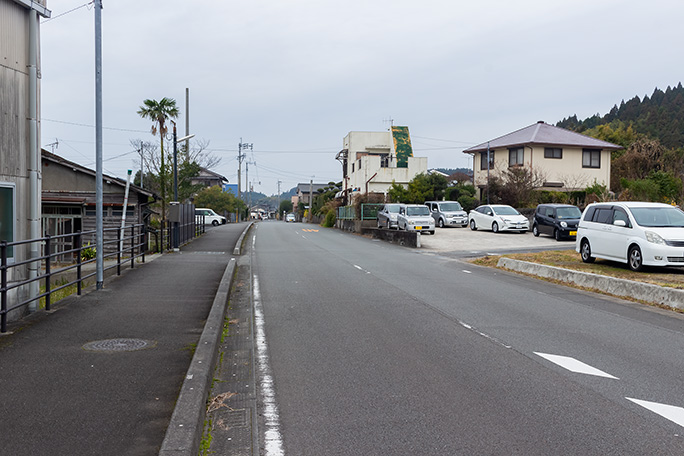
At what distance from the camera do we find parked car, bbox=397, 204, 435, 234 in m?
33.8

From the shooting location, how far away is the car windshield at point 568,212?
2947 cm

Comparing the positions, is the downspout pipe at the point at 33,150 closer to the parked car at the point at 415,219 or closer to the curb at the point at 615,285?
the curb at the point at 615,285

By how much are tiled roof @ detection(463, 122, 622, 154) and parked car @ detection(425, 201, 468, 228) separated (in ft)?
33.2

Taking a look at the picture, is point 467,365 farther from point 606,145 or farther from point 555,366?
point 606,145

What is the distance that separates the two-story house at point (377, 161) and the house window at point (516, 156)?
1264 cm

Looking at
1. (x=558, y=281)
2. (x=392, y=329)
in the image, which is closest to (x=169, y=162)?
(x=558, y=281)

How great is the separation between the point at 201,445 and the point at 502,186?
41831 millimetres

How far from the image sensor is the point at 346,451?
430cm

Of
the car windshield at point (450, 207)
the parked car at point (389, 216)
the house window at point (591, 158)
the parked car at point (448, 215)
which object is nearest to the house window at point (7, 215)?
the parked car at point (389, 216)

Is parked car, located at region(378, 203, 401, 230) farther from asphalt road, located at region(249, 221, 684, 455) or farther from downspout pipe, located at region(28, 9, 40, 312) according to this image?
downspout pipe, located at region(28, 9, 40, 312)

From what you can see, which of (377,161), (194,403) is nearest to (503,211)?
(377,161)

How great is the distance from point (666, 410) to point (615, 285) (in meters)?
8.13

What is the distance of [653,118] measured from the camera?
81.6 meters

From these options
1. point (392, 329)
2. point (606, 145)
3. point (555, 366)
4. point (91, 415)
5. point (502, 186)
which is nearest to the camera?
point (91, 415)
